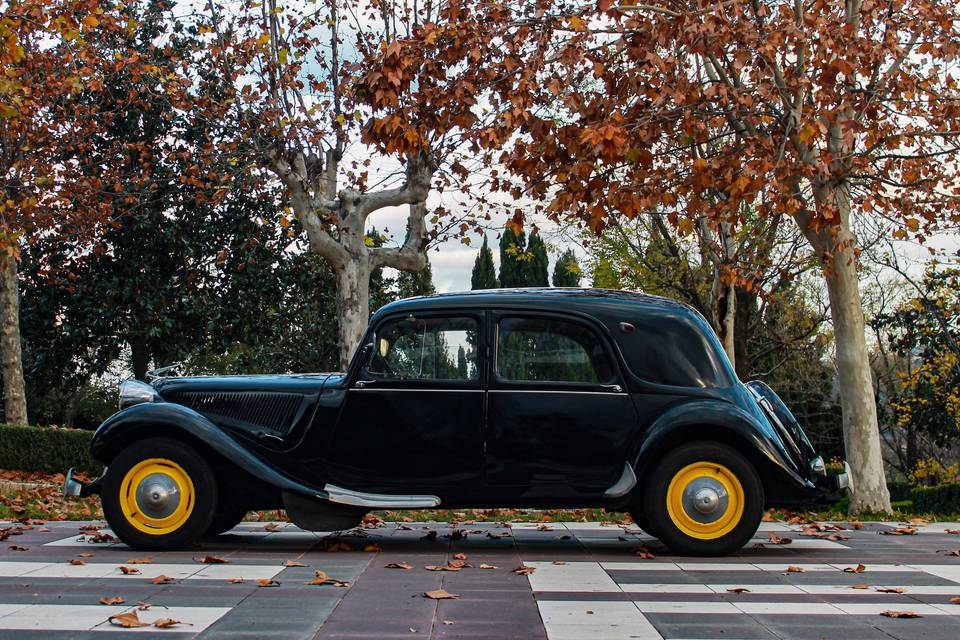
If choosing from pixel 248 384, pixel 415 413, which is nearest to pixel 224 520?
pixel 248 384

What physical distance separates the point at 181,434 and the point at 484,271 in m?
55.0

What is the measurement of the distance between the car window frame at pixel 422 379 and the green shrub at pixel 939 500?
1253 centimetres

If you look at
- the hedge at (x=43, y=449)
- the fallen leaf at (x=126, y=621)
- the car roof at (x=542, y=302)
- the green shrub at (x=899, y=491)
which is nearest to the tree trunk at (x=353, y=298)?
the hedge at (x=43, y=449)

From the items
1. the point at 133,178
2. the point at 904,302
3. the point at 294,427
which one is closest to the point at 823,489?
the point at 294,427

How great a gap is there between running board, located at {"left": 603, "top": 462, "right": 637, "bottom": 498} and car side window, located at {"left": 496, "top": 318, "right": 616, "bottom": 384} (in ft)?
2.24

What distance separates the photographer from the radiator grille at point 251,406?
8.19 metres

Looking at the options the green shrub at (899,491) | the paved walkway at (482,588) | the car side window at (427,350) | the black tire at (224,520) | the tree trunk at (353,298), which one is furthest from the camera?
the green shrub at (899,491)

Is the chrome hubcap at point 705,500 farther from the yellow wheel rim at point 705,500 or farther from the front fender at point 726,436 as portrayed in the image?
the front fender at point 726,436

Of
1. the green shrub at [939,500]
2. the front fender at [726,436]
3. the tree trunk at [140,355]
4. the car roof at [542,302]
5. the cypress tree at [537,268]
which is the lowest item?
the green shrub at [939,500]

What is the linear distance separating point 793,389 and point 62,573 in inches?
1355

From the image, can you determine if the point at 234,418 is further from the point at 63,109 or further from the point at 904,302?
the point at 904,302

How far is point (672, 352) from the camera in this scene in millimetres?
8164

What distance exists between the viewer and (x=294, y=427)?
8125 millimetres

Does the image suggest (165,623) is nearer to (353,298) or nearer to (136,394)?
(136,394)
